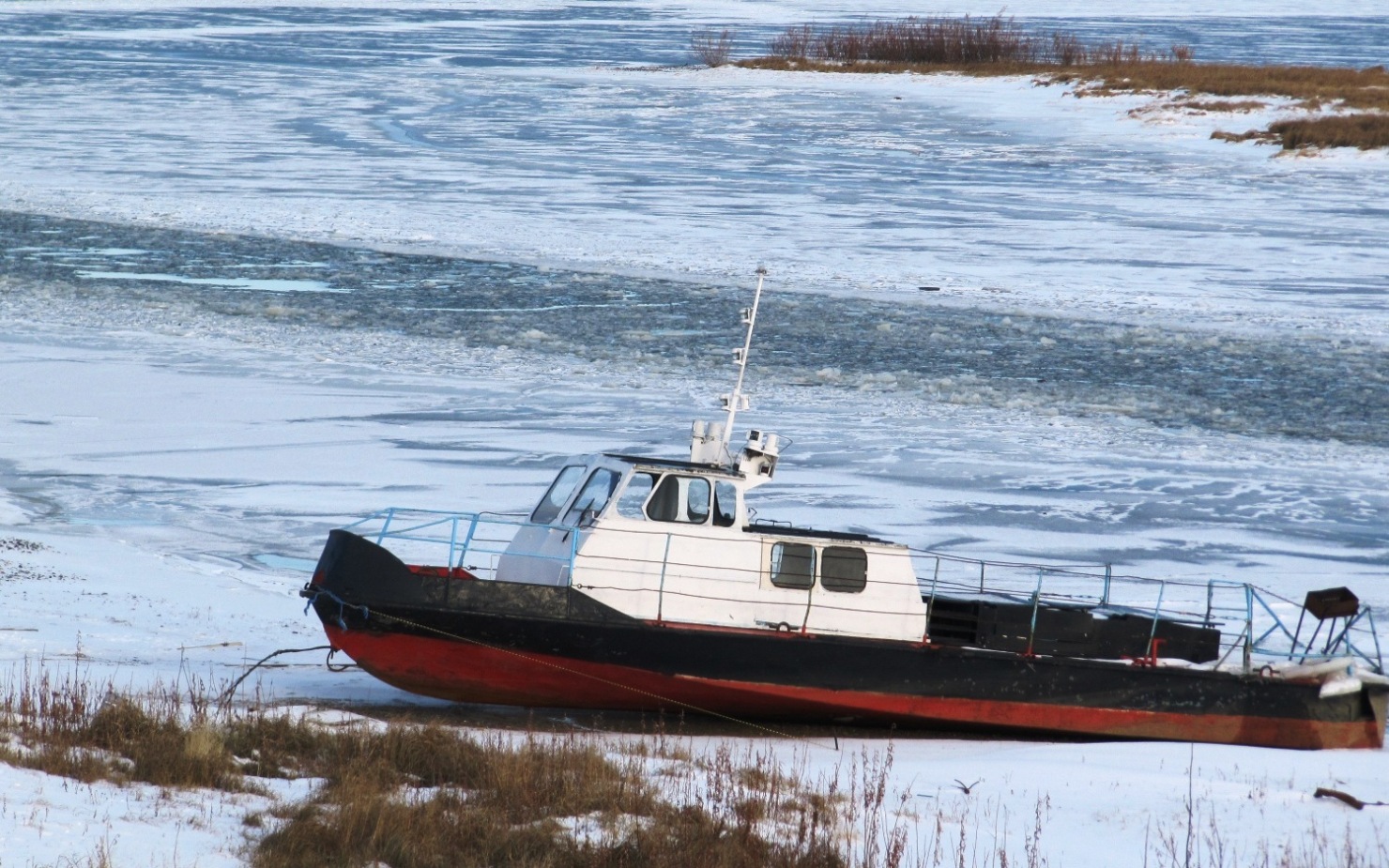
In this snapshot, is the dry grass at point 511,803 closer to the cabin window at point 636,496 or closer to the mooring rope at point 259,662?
the mooring rope at point 259,662

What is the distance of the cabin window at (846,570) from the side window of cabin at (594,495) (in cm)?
152

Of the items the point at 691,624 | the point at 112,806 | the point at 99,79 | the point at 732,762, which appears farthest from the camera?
the point at 99,79

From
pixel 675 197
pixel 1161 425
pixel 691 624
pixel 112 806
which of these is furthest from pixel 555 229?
pixel 112 806

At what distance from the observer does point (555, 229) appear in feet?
90.4

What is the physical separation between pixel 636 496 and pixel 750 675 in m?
1.47

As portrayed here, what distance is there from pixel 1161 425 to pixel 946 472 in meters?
3.36

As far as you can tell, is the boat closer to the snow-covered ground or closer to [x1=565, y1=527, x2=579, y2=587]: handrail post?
[x1=565, y1=527, x2=579, y2=587]: handrail post

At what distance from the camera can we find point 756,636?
984 centimetres

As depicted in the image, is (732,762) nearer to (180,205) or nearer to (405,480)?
(405,480)

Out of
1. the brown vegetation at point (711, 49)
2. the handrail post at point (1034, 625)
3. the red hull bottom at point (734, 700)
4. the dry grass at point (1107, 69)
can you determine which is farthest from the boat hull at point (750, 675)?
the brown vegetation at point (711, 49)

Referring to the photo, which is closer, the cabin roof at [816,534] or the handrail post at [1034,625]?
the handrail post at [1034,625]

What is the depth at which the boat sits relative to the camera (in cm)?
968

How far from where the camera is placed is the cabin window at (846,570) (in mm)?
10391

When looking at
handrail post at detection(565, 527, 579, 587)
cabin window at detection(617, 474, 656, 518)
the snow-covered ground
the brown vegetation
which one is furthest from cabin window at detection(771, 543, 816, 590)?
the brown vegetation
